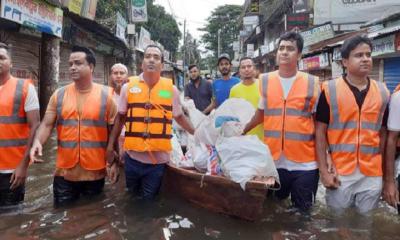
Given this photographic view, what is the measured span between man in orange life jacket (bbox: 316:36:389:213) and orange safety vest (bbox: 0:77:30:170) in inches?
103

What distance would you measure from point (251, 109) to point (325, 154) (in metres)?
1.03

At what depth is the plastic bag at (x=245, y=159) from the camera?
134 inches

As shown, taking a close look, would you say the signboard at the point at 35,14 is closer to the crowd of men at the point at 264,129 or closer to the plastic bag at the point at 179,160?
the crowd of men at the point at 264,129

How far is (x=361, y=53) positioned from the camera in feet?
10.8

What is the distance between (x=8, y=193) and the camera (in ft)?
12.4

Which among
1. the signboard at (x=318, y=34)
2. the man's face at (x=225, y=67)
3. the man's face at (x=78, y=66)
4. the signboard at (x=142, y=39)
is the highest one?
the signboard at (x=142, y=39)

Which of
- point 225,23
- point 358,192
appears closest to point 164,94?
point 358,192

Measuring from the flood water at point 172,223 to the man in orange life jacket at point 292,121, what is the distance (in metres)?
0.30

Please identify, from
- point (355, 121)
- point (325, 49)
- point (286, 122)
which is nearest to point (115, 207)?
point (286, 122)

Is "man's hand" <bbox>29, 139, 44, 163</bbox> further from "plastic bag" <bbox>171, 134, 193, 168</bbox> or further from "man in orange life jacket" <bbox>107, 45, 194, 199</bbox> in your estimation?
"plastic bag" <bbox>171, 134, 193, 168</bbox>

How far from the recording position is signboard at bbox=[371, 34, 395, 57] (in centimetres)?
926

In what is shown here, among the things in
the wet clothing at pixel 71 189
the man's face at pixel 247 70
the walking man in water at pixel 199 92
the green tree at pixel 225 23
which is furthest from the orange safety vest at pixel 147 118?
the green tree at pixel 225 23

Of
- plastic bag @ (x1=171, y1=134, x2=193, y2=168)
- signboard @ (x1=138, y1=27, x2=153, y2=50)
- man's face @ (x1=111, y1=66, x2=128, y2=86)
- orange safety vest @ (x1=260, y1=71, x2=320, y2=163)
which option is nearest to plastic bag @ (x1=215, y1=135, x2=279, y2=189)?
orange safety vest @ (x1=260, y1=71, x2=320, y2=163)

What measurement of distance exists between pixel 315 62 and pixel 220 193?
13.3 meters
